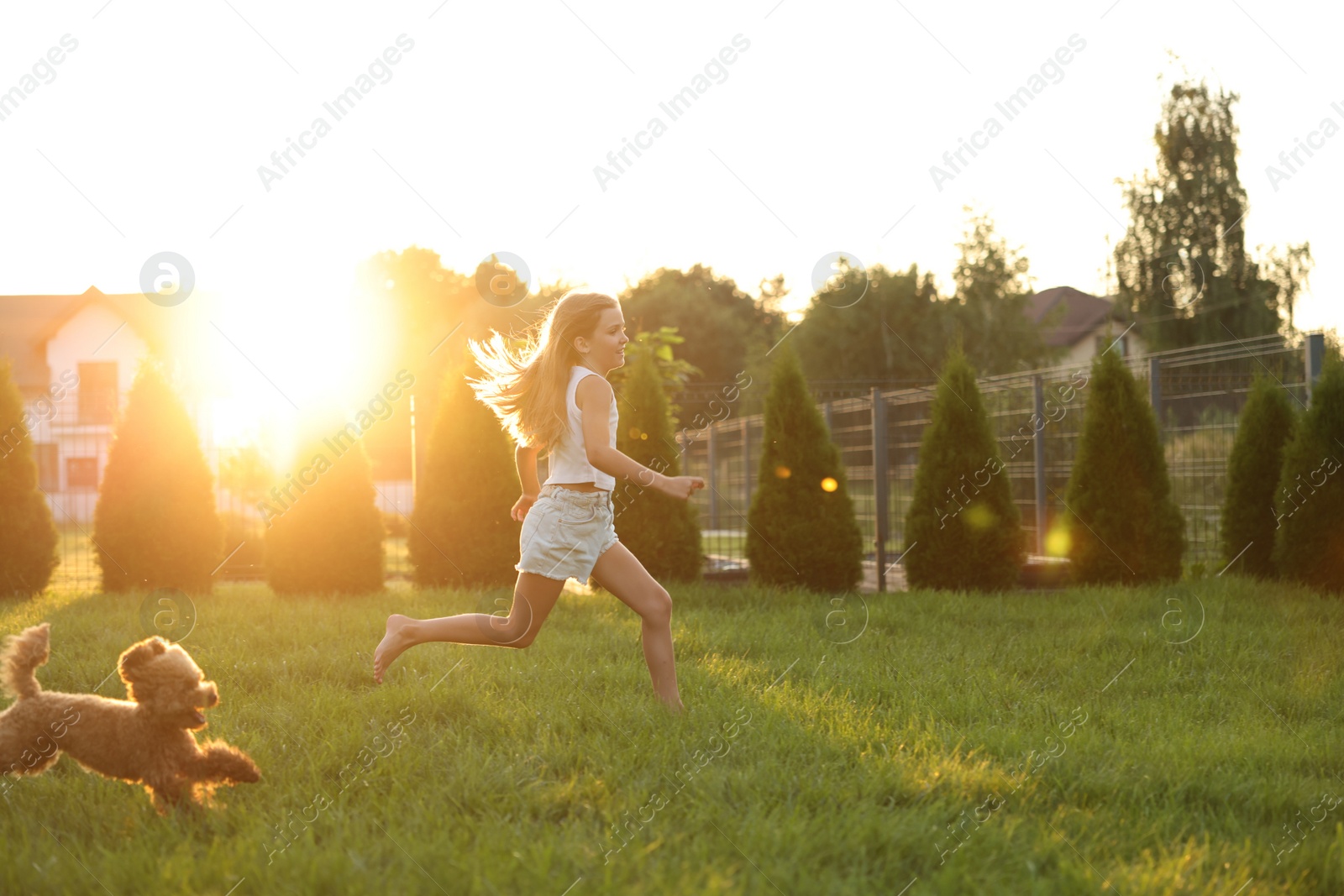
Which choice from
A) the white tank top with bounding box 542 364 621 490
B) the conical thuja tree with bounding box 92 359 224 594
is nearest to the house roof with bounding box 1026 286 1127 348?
the conical thuja tree with bounding box 92 359 224 594

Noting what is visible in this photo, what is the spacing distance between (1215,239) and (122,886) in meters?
35.0

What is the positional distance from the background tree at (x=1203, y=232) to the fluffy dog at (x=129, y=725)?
1291 inches

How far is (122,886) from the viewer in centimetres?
305

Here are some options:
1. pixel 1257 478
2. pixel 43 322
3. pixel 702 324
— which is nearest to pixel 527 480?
pixel 1257 478

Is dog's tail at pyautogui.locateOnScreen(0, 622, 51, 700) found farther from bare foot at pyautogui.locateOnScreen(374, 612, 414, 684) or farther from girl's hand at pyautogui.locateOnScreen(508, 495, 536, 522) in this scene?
girl's hand at pyautogui.locateOnScreen(508, 495, 536, 522)

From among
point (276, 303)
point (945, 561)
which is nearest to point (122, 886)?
point (945, 561)

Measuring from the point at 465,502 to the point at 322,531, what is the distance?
1.49m

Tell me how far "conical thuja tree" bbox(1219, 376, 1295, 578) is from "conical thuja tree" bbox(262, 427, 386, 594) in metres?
9.07

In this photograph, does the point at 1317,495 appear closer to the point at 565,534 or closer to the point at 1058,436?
the point at 1058,436

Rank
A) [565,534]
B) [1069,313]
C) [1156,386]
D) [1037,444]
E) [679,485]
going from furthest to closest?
[1069,313] < [1037,444] < [1156,386] < [565,534] < [679,485]

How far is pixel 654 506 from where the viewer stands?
10.5 m

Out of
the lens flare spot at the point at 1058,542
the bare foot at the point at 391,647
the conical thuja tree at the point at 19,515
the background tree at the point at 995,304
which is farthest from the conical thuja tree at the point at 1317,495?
the background tree at the point at 995,304

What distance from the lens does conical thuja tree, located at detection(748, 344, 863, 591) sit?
10203 millimetres

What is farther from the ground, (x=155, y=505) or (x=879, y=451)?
(x=879, y=451)
